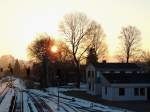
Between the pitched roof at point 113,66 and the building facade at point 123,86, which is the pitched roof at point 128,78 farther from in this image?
the pitched roof at point 113,66

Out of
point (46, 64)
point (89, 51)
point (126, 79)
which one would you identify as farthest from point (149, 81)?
point (46, 64)

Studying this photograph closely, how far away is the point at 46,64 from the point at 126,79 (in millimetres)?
62394

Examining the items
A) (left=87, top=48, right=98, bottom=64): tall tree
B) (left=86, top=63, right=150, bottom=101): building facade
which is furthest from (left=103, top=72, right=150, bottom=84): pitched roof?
(left=87, top=48, right=98, bottom=64): tall tree

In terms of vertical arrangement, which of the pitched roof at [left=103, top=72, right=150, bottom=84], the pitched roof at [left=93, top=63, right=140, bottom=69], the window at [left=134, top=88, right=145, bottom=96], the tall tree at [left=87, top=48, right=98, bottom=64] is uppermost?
the tall tree at [left=87, top=48, right=98, bottom=64]

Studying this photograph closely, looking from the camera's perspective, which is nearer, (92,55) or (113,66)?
(113,66)

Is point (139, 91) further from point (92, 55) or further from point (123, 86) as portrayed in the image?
point (92, 55)

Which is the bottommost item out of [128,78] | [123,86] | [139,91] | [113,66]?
[139,91]

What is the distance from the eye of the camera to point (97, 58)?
122 m

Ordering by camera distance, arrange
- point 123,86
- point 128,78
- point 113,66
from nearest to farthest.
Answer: point 123,86 → point 128,78 → point 113,66

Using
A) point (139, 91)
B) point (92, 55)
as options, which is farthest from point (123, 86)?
point (92, 55)

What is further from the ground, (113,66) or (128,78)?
(113,66)

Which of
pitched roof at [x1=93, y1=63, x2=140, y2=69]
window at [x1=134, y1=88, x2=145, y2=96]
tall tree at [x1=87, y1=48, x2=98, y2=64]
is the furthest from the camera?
tall tree at [x1=87, y1=48, x2=98, y2=64]

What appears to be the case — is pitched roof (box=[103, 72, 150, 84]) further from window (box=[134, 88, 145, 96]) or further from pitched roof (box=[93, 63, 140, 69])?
pitched roof (box=[93, 63, 140, 69])

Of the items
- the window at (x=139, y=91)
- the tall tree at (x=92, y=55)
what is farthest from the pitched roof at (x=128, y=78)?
the tall tree at (x=92, y=55)
